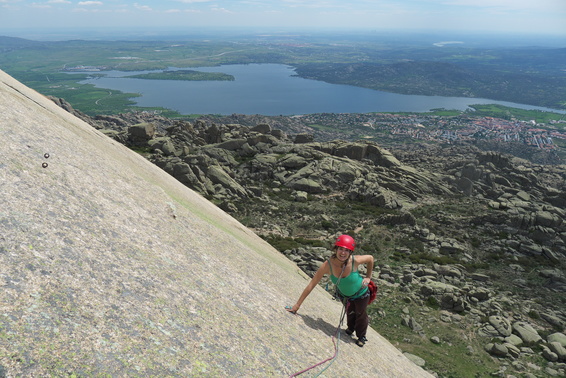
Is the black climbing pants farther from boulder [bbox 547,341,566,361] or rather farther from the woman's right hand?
boulder [bbox 547,341,566,361]

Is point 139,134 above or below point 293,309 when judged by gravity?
below

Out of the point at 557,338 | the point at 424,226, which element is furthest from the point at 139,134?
the point at 557,338

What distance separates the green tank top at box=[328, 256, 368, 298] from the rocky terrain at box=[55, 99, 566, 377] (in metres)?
14.4

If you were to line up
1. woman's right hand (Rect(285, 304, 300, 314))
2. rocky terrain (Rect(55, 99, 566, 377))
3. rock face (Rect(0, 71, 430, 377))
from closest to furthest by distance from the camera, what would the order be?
rock face (Rect(0, 71, 430, 377)) → woman's right hand (Rect(285, 304, 300, 314)) → rocky terrain (Rect(55, 99, 566, 377))

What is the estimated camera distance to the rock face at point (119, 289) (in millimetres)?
4488

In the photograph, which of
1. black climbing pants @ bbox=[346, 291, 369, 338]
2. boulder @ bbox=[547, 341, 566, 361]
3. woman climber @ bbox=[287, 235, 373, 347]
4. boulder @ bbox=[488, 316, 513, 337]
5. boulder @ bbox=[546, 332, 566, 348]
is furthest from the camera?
boulder @ bbox=[488, 316, 513, 337]

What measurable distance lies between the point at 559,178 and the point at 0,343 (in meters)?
124

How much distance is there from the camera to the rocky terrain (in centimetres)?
2261

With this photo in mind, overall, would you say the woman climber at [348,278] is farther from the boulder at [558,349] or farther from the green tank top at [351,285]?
the boulder at [558,349]

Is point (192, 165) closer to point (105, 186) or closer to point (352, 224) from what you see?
point (352, 224)

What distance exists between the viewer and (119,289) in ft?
19.0

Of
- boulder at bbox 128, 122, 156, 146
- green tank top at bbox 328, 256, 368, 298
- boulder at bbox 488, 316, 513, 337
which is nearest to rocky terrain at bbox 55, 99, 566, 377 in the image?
boulder at bbox 488, 316, 513, 337

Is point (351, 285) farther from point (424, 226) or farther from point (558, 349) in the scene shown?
point (424, 226)

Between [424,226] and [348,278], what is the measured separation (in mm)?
47289
